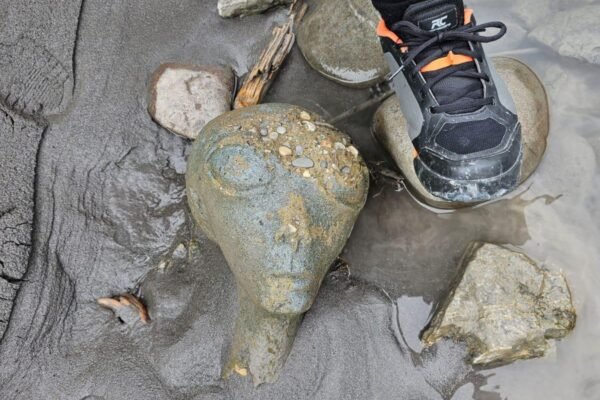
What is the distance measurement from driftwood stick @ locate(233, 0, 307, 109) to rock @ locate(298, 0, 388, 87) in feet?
0.23

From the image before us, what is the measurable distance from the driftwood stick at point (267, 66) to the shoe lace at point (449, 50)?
0.61m

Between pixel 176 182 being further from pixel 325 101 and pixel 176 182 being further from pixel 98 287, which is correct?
pixel 325 101

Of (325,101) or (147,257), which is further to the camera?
(325,101)

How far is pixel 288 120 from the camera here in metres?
2.10

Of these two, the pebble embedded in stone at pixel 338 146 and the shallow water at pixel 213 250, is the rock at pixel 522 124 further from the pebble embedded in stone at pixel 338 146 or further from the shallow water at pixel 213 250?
the pebble embedded in stone at pixel 338 146

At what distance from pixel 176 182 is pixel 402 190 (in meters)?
1.07

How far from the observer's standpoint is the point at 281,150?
2002mm

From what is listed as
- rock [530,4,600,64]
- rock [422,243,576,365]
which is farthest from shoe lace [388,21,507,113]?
rock [422,243,576,365]

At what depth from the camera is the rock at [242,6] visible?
2459mm

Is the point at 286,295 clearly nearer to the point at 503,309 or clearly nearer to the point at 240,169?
the point at 240,169

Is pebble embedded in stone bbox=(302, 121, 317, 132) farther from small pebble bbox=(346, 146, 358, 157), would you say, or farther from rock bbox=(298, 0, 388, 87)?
rock bbox=(298, 0, 388, 87)

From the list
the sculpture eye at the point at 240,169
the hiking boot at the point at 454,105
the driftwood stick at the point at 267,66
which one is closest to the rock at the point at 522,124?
the hiking boot at the point at 454,105

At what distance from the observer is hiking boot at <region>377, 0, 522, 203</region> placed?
203cm

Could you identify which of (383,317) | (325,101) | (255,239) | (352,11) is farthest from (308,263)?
(352,11)
